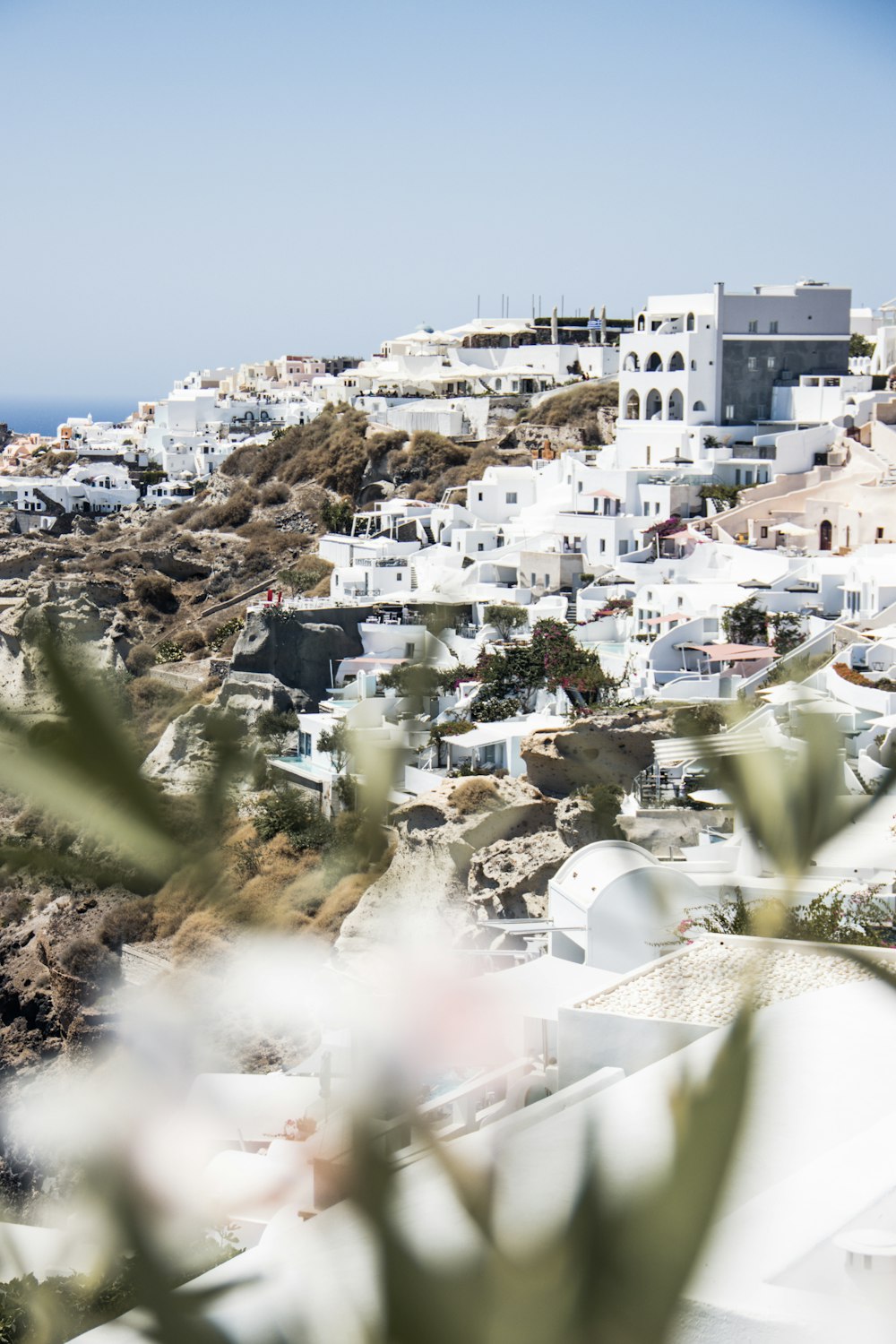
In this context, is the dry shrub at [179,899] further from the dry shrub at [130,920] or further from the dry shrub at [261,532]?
the dry shrub at [261,532]

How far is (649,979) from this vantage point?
3.10 meters

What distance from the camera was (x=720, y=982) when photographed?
3.78ft

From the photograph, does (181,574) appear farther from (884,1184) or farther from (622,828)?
(884,1184)

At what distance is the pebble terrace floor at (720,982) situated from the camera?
0.52m

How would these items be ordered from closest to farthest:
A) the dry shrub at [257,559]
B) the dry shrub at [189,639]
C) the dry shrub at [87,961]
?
1. the dry shrub at [87,961]
2. the dry shrub at [189,639]
3. the dry shrub at [257,559]

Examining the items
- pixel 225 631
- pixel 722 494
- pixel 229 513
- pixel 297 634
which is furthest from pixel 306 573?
pixel 229 513

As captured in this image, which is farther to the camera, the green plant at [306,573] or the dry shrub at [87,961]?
the green plant at [306,573]

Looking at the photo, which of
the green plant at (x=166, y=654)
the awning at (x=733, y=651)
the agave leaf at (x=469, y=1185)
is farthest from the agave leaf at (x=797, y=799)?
the awning at (x=733, y=651)

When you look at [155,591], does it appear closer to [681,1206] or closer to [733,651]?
[733,651]

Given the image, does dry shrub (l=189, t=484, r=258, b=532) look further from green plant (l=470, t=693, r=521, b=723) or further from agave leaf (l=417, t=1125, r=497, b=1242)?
agave leaf (l=417, t=1125, r=497, b=1242)

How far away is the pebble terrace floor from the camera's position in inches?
20.4

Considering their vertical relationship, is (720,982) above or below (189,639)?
above

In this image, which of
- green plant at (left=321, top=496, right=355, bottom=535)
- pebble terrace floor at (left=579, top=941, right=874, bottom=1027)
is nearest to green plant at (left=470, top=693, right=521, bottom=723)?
pebble terrace floor at (left=579, top=941, right=874, bottom=1027)

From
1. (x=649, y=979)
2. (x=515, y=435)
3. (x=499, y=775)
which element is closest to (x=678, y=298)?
(x=515, y=435)
